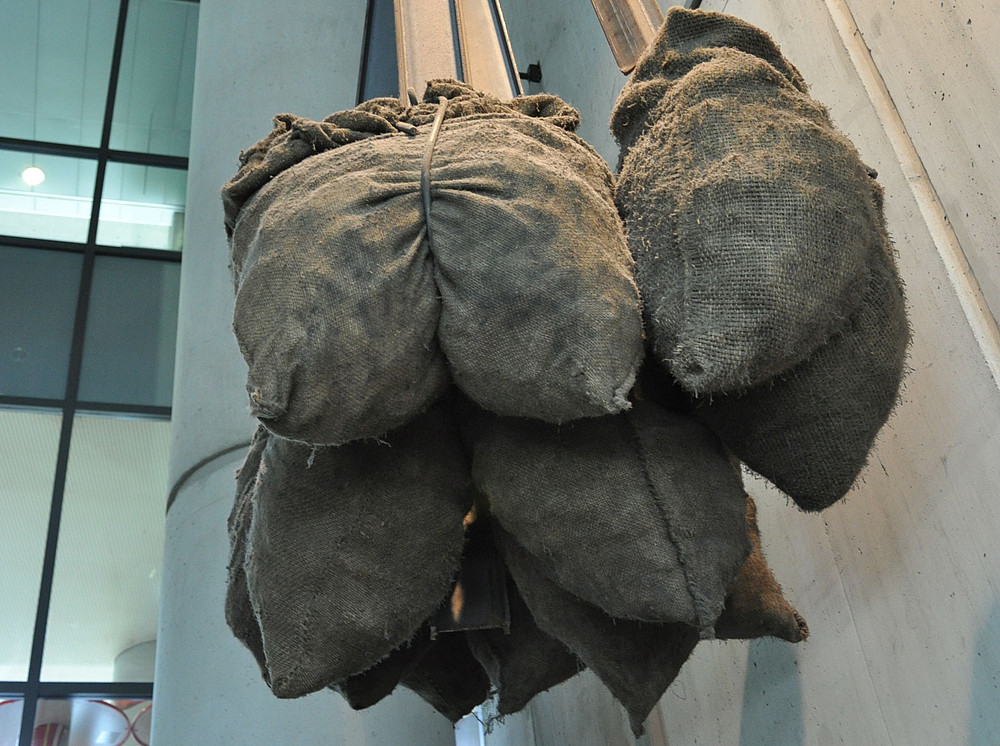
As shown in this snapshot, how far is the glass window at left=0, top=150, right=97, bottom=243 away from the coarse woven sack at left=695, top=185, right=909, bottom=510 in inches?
203

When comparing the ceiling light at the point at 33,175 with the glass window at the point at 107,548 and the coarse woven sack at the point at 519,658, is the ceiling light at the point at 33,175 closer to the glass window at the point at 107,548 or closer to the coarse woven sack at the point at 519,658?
the glass window at the point at 107,548

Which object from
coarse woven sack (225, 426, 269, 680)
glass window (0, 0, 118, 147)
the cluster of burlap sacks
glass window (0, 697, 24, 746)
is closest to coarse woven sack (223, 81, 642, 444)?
the cluster of burlap sacks

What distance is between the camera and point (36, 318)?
5.08 m

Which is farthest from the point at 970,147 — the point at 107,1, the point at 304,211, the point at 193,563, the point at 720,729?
the point at 107,1

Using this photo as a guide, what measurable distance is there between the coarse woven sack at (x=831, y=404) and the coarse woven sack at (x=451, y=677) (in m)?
0.43

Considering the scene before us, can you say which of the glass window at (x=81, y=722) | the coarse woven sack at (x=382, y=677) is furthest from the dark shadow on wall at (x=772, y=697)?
the glass window at (x=81, y=722)

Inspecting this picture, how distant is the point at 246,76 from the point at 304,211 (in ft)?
7.86

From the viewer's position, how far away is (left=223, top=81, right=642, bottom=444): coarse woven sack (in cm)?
72

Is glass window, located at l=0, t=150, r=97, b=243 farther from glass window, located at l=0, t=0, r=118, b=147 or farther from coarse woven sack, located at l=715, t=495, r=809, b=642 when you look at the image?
coarse woven sack, located at l=715, t=495, r=809, b=642

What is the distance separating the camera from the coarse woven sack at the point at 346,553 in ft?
2.71


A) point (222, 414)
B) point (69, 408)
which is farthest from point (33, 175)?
point (222, 414)

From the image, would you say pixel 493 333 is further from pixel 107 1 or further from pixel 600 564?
pixel 107 1

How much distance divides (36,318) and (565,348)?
4923 mm

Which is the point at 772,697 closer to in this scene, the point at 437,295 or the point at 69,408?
the point at 437,295
